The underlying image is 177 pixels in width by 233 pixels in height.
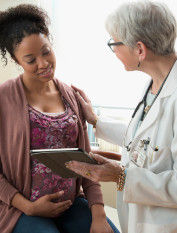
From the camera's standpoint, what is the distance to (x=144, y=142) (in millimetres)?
1195

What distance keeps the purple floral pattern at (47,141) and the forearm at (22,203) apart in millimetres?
47

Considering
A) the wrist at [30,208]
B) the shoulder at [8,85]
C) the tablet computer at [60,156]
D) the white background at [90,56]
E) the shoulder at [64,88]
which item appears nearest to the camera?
the tablet computer at [60,156]

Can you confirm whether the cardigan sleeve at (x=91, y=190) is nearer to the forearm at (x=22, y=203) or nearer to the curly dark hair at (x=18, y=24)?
the forearm at (x=22, y=203)

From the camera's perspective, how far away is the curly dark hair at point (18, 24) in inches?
A: 50.3

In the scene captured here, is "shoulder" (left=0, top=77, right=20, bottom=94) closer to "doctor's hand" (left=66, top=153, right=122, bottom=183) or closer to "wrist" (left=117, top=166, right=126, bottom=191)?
"doctor's hand" (left=66, top=153, right=122, bottom=183)

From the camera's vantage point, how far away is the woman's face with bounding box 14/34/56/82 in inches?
49.9

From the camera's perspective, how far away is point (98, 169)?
1.11m

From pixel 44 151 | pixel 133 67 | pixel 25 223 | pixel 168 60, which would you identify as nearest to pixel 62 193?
pixel 25 223

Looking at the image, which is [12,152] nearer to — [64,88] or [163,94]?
[64,88]

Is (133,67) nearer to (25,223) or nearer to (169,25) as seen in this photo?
(169,25)

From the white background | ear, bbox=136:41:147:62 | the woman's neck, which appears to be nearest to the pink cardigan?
the woman's neck

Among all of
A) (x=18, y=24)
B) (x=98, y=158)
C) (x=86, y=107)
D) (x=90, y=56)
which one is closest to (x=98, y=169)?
(x=98, y=158)

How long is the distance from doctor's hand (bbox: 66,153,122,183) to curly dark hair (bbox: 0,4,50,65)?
2.20 feet

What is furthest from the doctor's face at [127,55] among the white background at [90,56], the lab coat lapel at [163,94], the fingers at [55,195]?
the white background at [90,56]
